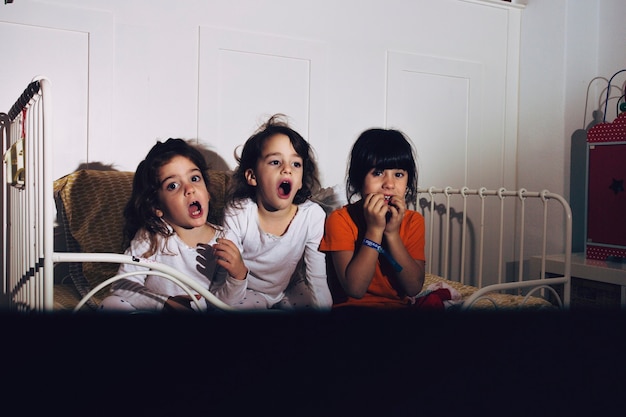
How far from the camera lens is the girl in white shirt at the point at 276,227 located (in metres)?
1.14

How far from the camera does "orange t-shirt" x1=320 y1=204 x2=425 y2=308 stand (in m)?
1.16

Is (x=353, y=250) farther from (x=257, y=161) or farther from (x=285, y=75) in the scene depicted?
(x=285, y=75)

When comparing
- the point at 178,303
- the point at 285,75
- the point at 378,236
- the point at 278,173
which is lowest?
the point at 178,303

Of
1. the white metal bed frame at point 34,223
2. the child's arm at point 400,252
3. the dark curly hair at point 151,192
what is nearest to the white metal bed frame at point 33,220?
the white metal bed frame at point 34,223

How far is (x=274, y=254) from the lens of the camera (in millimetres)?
1143

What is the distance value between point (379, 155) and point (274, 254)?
0.28 meters

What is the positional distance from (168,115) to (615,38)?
1.46m

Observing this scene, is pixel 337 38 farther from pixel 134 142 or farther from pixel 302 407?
pixel 302 407

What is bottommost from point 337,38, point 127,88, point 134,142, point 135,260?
point 135,260

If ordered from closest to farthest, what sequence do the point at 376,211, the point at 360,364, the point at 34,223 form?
the point at 360,364 < the point at 34,223 < the point at 376,211

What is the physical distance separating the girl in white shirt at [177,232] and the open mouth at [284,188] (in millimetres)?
131

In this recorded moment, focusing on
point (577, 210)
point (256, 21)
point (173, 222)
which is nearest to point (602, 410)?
point (173, 222)

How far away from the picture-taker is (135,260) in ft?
3.11

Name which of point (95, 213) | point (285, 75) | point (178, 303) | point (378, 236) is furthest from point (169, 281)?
point (285, 75)
